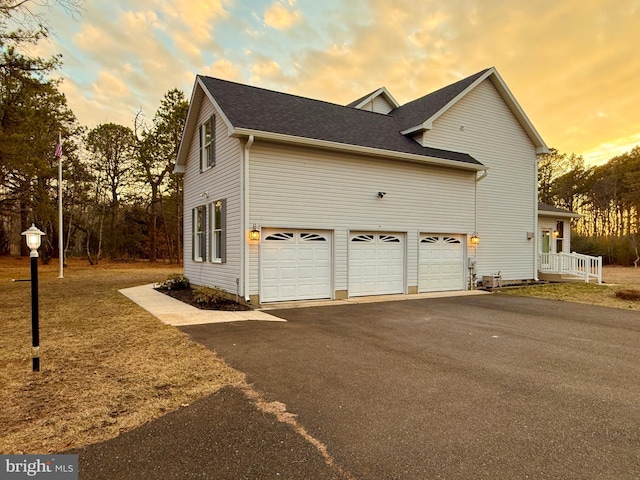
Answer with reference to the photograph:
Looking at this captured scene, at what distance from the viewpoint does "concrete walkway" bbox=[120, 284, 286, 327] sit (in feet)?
24.3

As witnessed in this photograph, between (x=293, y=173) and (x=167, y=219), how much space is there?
24.5 meters

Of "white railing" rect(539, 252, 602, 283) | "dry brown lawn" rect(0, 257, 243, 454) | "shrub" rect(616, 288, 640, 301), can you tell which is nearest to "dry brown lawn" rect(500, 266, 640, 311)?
"shrub" rect(616, 288, 640, 301)

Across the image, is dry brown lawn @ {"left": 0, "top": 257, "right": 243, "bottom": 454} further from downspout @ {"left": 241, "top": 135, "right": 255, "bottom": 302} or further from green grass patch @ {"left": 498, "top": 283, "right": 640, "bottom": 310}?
green grass patch @ {"left": 498, "top": 283, "right": 640, "bottom": 310}

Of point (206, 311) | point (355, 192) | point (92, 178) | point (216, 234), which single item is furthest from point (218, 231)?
point (92, 178)

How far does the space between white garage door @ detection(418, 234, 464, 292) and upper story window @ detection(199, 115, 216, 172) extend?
739 cm

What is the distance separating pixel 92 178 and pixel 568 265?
A: 95.9ft

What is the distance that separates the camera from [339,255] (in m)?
10.5

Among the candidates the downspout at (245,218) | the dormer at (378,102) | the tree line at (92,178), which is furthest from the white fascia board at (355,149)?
the tree line at (92,178)

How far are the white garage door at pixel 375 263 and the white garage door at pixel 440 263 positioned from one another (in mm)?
917

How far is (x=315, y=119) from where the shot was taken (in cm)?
1147

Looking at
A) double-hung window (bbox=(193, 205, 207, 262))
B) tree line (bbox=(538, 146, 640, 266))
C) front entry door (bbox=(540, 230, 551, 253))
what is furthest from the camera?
tree line (bbox=(538, 146, 640, 266))

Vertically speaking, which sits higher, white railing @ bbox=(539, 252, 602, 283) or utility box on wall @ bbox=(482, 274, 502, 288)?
white railing @ bbox=(539, 252, 602, 283)

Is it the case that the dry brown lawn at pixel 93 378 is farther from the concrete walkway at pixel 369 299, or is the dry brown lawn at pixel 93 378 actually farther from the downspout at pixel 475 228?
the downspout at pixel 475 228

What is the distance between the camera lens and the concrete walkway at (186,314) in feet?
24.3
